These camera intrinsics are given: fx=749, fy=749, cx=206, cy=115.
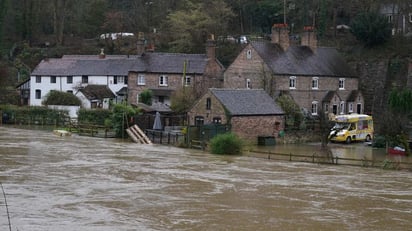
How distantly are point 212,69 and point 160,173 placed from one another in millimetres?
32995

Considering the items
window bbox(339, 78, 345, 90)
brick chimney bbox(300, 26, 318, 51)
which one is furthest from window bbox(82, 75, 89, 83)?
window bbox(339, 78, 345, 90)

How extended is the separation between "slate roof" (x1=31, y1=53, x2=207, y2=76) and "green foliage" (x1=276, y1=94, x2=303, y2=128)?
1213 cm

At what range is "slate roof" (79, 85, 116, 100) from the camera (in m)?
69.4

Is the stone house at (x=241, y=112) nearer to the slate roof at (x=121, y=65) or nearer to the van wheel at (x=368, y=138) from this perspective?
the van wheel at (x=368, y=138)

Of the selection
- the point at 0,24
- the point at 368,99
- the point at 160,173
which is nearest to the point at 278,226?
the point at 160,173

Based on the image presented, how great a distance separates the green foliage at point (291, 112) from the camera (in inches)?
2183

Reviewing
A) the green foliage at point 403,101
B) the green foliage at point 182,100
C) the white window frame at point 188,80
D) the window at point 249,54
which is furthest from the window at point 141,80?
the green foliage at point 403,101

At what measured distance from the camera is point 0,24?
87.1 meters

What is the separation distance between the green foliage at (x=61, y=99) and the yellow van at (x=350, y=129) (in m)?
25.1

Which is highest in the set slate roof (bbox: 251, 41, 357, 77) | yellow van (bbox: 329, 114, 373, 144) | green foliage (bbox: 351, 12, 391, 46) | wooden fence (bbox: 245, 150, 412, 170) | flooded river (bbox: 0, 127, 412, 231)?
green foliage (bbox: 351, 12, 391, 46)

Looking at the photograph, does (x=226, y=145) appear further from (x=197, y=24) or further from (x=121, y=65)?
(x=197, y=24)

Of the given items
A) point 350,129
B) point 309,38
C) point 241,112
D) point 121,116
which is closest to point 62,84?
point 121,116

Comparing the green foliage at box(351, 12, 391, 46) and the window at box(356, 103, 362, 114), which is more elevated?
the green foliage at box(351, 12, 391, 46)

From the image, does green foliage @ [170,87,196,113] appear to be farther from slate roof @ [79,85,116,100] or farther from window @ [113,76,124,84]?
window @ [113,76,124,84]
